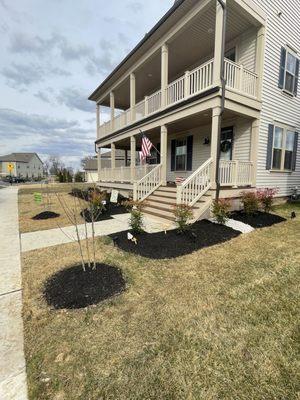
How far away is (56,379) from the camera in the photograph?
1965 millimetres

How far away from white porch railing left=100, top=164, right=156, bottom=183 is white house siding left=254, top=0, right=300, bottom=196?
4.72 m

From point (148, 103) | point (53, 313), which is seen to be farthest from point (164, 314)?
point (148, 103)

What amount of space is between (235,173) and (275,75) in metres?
4.55

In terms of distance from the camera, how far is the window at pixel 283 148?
9.26 meters

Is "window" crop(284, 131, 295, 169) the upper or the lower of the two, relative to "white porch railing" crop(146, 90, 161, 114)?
lower

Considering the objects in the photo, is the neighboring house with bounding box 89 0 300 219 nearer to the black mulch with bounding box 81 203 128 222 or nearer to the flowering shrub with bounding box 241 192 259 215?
the flowering shrub with bounding box 241 192 259 215

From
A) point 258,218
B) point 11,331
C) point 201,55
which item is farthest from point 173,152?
point 11,331

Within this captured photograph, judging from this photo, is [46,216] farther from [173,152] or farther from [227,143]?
[227,143]

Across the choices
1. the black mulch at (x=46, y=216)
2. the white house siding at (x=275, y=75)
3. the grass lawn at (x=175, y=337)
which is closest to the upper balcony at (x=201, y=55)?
the white house siding at (x=275, y=75)

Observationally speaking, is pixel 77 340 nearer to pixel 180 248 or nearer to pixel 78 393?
pixel 78 393

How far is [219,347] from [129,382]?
976 millimetres

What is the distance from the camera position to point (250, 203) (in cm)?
732

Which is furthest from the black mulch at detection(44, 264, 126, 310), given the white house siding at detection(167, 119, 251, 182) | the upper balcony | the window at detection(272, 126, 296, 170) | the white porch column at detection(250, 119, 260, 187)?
the window at detection(272, 126, 296, 170)

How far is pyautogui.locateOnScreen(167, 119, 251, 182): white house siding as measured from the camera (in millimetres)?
8627
